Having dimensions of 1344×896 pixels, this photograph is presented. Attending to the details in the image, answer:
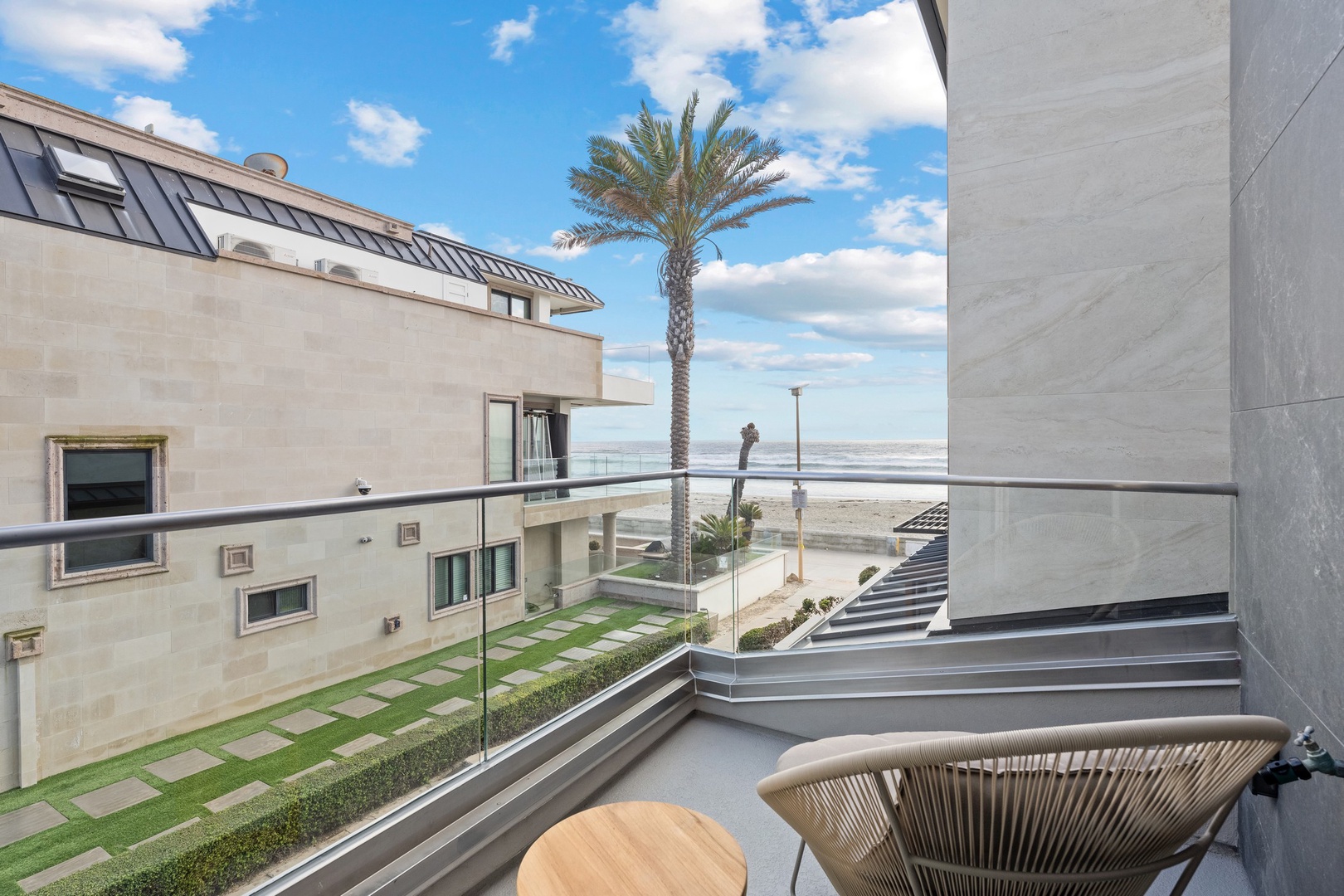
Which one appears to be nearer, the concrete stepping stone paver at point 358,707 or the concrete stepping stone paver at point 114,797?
the concrete stepping stone paver at point 114,797

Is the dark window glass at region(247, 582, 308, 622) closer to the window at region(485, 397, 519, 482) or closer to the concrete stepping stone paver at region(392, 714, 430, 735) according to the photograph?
the concrete stepping stone paver at region(392, 714, 430, 735)

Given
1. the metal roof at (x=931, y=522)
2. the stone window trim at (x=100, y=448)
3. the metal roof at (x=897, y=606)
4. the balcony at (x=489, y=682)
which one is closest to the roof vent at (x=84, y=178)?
the stone window trim at (x=100, y=448)

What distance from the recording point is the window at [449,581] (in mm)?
1870

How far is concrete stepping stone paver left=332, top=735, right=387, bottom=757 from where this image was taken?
5.19 ft

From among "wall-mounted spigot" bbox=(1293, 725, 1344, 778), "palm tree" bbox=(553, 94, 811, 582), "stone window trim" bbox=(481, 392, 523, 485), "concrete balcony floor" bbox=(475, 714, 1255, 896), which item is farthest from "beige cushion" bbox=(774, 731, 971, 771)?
"palm tree" bbox=(553, 94, 811, 582)

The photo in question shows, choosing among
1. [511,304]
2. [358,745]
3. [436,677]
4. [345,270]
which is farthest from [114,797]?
[511,304]

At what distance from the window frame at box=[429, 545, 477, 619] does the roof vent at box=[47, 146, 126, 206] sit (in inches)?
433

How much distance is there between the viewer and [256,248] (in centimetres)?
1180

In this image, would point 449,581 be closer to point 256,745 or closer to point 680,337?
point 256,745

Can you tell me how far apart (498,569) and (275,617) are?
2.22 ft

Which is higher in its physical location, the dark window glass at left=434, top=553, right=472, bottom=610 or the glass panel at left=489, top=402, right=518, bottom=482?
the glass panel at left=489, top=402, right=518, bottom=482

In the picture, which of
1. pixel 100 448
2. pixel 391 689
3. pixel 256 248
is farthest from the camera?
pixel 256 248

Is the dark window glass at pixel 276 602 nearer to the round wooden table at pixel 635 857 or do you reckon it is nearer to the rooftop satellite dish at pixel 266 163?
the round wooden table at pixel 635 857

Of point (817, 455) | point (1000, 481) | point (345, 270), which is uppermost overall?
point (345, 270)
